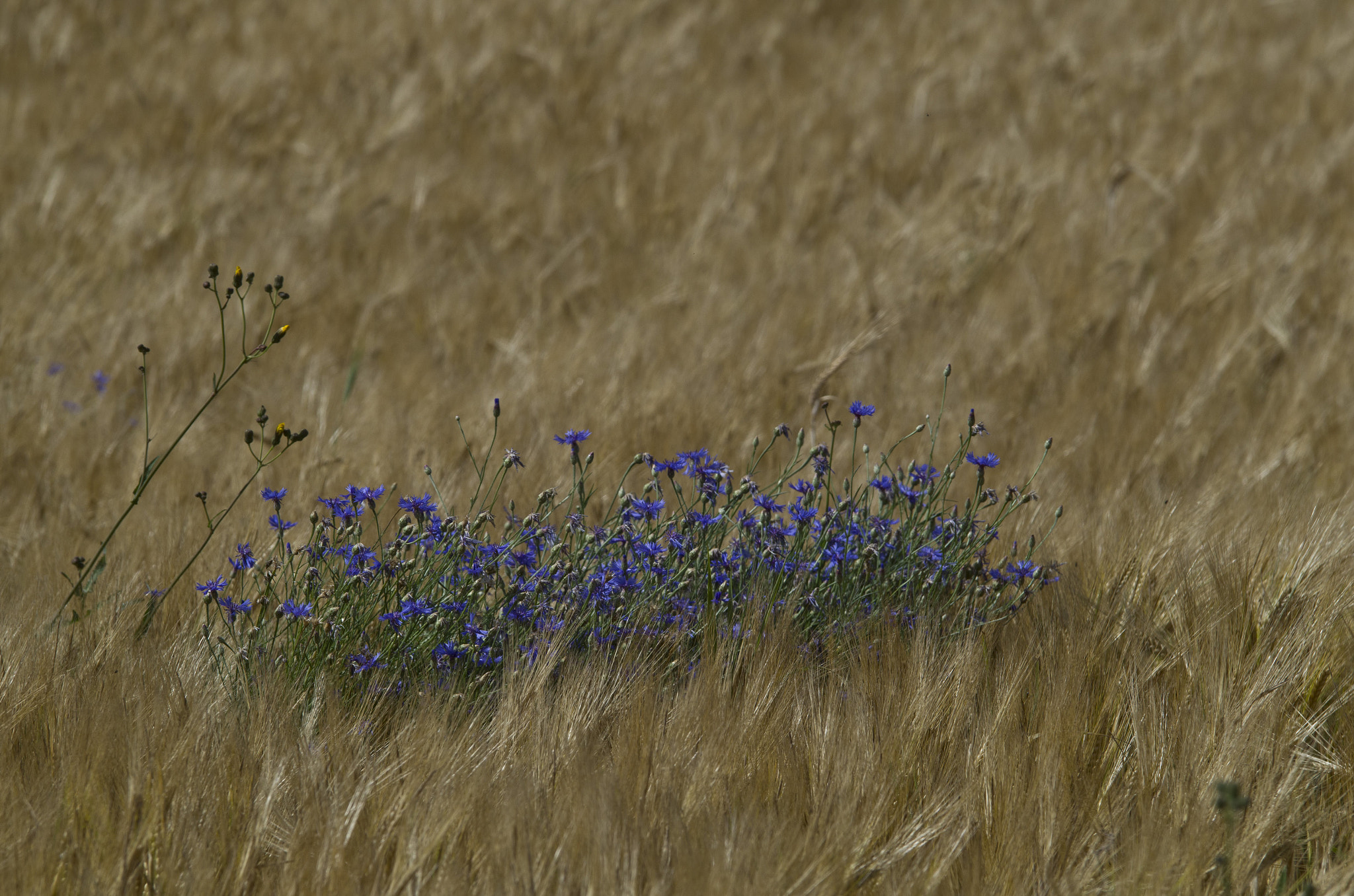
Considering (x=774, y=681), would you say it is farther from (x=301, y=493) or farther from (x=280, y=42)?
(x=280, y=42)

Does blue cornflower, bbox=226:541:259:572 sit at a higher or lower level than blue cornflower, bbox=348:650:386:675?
higher

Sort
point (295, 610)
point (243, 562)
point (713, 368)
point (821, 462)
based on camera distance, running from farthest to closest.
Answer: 1. point (713, 368)
2. point (821, 462)
3. point (243, 562)
4. point (295, 610)

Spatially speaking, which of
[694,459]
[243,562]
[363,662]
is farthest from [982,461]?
[243,562]

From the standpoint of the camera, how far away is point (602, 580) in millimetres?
2029

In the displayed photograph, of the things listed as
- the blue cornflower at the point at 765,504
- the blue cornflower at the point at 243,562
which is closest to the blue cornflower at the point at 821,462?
the blue cornflower at the point at 765,504

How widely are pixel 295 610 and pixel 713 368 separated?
6.43 ft

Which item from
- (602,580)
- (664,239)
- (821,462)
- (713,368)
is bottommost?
(602,580)

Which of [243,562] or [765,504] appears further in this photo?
[765,504]

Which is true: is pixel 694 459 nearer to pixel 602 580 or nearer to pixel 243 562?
pixel 602 580

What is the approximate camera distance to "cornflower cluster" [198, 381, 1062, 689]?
1.95m

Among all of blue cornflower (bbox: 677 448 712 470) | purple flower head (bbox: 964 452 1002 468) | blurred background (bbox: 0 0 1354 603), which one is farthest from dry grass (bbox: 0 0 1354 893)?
blue cornflower (bbox: 677 448 712 470)

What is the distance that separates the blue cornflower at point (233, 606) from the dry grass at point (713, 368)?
0.13m

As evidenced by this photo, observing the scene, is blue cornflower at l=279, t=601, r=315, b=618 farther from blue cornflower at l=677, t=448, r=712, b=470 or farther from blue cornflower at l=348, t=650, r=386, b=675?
blue cornflower at l=677, t=448, r=712, b=470

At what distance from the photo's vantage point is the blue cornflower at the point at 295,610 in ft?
6.06
